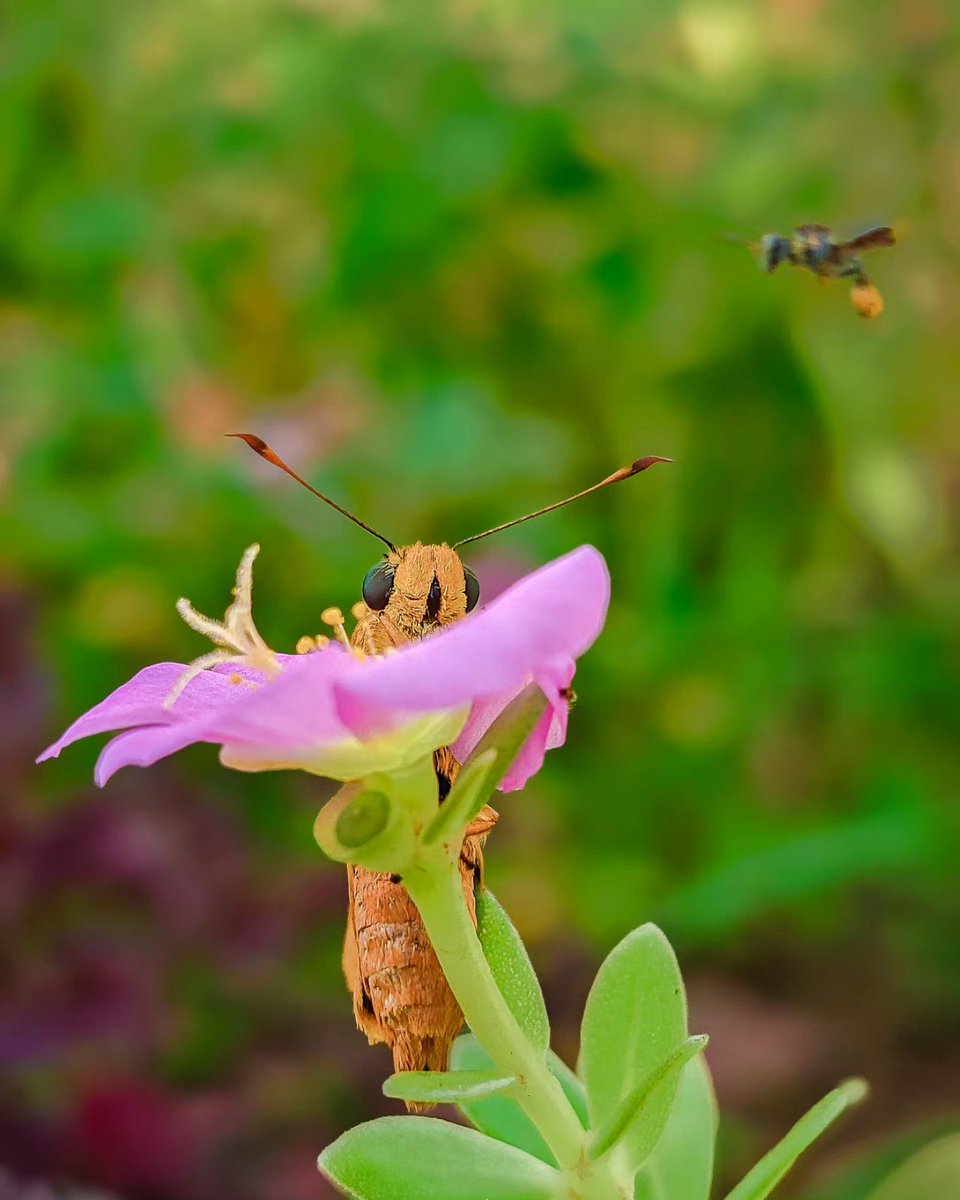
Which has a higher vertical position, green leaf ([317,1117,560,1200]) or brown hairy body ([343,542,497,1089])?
brown hairy body ([343,542,497,1089])

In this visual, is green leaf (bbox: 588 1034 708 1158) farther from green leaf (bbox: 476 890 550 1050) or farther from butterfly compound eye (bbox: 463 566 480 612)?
butterfly compound eye (bbox: 463 566 480 612)

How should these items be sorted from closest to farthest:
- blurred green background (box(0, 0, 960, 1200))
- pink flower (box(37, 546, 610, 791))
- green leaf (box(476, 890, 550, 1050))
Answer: pink flower (box(37, 546, 610, 791)), green leaf (box(476, 890, 550, 1050)), blurred green background (box(0, 0, 960, 1200))

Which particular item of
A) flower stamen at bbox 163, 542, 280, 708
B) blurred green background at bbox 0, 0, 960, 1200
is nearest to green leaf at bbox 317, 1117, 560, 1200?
flower stamen at bbox 163, 542, 280, 708

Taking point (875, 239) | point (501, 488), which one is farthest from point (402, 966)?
point (501, 488)

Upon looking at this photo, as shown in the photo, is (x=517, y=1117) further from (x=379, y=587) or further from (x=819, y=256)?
(x=819, y=256)

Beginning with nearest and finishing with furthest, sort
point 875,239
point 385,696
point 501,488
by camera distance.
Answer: point 385,696 < point 875,239 < point 501,488

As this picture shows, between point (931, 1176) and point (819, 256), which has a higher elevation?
point (819, 256)
